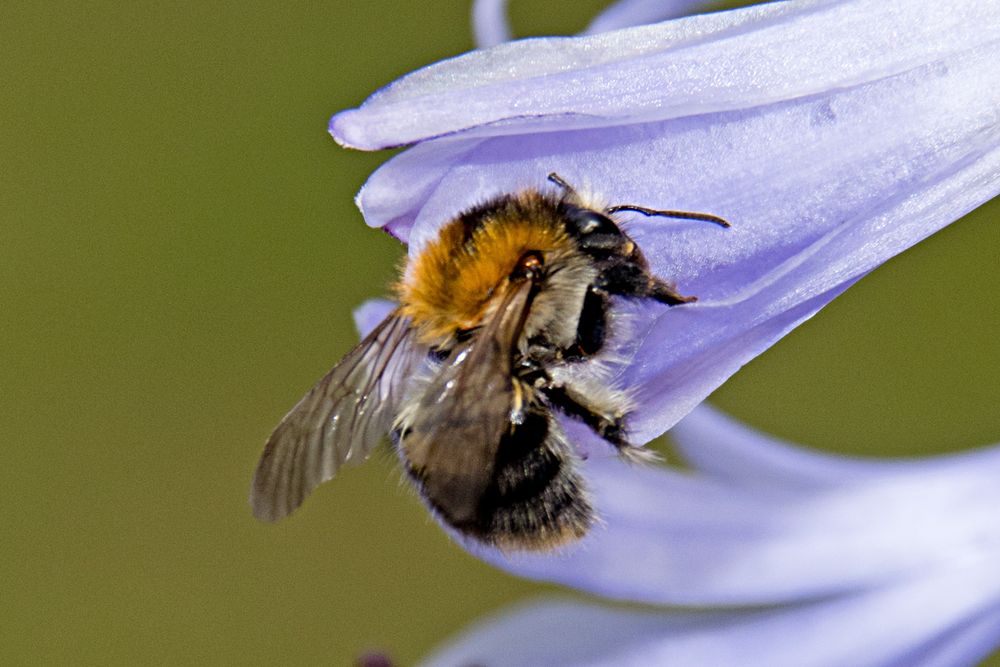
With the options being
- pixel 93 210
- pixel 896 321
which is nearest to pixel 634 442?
pixel 896 321

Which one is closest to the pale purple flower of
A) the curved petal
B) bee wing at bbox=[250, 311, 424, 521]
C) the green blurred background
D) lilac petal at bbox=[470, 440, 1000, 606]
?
the curved petal

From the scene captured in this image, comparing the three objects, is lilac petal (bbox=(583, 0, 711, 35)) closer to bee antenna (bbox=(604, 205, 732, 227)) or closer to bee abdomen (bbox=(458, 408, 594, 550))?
Answer: bee antenna (bbox=(604, 205, 732, 227))

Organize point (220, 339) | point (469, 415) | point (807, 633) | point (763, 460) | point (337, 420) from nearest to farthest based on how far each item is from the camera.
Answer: point (469, 415)
point (337, 420)
point (807, 633)
point (763, 460)
point (220, 339)

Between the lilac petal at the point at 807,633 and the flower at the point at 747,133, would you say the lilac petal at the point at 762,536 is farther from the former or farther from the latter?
the flower at the point at 747,133

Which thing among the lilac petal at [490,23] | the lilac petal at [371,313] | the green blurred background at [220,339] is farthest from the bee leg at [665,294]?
the green blurred background at [220,339]

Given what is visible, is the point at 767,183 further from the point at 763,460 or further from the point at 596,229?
the point at 763,460

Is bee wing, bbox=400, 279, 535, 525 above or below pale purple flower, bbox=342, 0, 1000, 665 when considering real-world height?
below

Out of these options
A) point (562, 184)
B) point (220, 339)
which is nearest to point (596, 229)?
point (562, 184)
